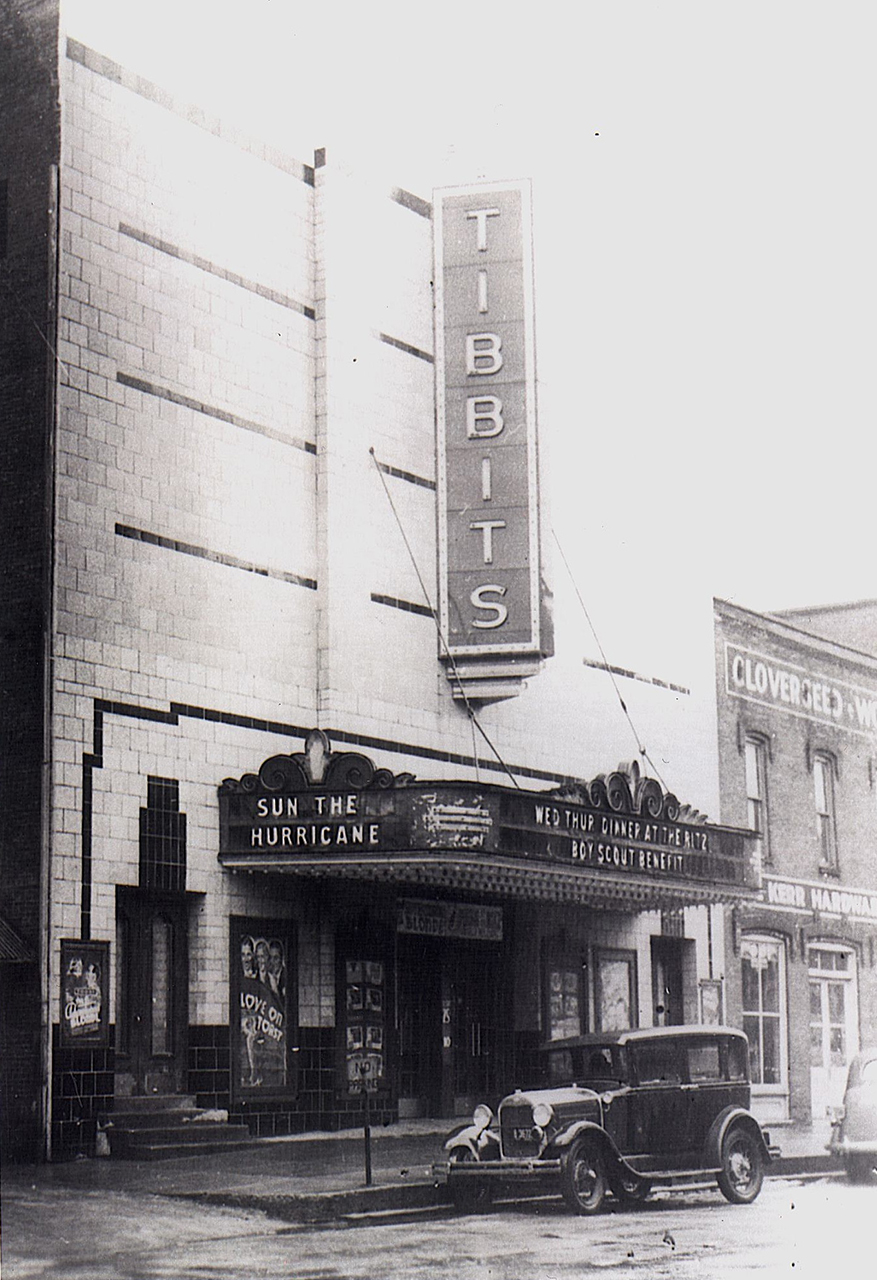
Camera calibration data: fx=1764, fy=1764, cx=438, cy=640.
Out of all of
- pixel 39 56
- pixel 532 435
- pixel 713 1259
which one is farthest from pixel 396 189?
pixel 713 1259

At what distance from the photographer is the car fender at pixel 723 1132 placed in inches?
629

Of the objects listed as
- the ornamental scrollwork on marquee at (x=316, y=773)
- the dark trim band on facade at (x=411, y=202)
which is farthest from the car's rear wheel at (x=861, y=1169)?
the dark trim band on facade at (x=411, y=202)

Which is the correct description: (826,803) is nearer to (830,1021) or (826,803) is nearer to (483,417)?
(830,1021)

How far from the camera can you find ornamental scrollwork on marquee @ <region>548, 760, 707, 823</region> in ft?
65.6

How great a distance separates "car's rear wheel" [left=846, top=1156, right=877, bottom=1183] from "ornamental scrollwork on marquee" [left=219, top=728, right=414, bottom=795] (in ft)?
20.2

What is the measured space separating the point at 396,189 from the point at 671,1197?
39.7 ft

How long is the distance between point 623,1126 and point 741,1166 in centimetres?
163

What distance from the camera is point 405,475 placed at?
69.5ft

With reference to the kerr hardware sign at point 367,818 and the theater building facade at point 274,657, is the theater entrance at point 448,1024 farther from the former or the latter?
the kerr hardware sign at point 367,818

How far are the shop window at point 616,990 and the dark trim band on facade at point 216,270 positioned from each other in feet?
31.0

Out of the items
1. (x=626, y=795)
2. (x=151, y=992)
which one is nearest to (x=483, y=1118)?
(x=151, y=992)

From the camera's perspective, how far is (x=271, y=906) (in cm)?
1897

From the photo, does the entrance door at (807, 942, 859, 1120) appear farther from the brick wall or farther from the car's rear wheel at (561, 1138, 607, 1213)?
the brick wall

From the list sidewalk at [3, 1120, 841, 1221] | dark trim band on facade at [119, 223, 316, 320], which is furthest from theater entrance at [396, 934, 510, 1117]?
dark trim band on facade at [119, 223, 316, 320]
